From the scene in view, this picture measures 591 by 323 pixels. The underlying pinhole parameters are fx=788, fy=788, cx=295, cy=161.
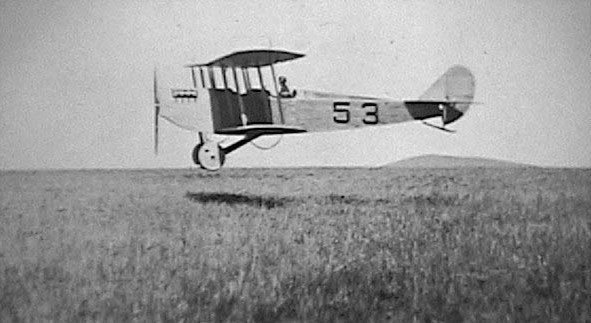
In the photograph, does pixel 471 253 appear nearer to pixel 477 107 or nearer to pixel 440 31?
pixel 477 107

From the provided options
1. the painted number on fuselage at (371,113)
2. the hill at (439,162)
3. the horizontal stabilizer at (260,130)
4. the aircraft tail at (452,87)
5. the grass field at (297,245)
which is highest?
Result: the aircraft tail at (452,87)

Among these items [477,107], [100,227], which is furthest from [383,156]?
[100,227]

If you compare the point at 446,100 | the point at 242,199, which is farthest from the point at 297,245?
the point at 446,100

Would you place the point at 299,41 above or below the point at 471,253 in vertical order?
above

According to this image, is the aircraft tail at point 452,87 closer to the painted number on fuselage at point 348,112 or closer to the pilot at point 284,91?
the painted number on fuselage at point 348,112

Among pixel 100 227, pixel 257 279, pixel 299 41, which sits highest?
pixel 299 41

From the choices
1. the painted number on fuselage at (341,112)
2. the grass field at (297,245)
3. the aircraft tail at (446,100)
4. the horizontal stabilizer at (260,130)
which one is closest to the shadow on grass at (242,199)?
the grass field at (297,245)

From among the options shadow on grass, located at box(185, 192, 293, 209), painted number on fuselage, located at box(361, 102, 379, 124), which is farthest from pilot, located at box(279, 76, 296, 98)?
shadow on grass, located at box(185, 192, 293, 209)
